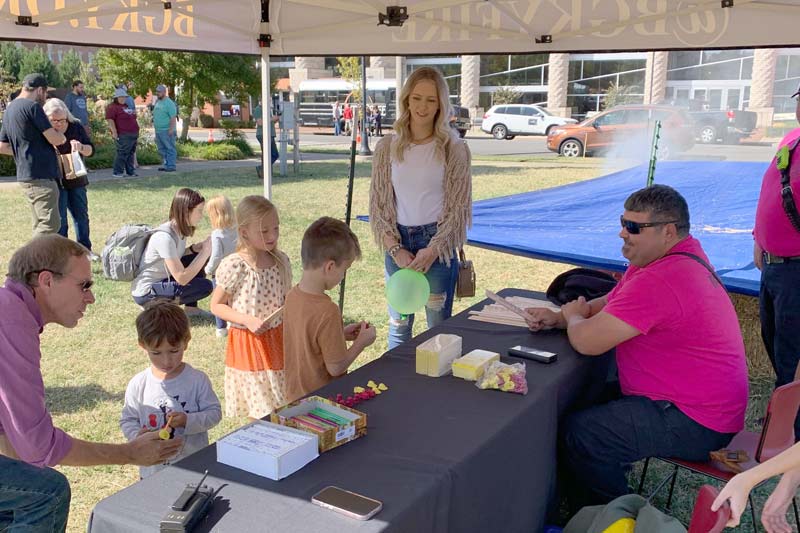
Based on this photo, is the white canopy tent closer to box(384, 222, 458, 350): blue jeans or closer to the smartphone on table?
box(384, 222, 458, 350): blue jeans

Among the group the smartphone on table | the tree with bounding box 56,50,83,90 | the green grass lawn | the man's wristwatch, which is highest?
the tree with bounding box 56,50,83,90

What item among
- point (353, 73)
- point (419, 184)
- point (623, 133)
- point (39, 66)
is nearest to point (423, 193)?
point (419, 184)

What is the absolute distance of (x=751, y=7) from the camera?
12.1 ft

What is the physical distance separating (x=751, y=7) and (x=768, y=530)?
3.06m

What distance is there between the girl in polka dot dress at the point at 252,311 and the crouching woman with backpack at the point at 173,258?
4.66 ft

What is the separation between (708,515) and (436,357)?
998mm

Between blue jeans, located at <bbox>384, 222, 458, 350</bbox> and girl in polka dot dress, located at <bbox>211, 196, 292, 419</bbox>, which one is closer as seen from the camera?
girl in polka dot dress, located at <bbox>211, 196, 292, 419</bbox>

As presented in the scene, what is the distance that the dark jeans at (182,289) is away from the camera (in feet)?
15.1

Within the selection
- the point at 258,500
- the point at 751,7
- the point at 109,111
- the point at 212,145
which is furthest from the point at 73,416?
the point at 212,145

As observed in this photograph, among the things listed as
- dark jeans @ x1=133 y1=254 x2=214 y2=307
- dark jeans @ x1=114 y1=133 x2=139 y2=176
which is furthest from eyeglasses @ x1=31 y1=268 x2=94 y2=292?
dark jeans @ x1=114 y1=133 x2=139 y2=176

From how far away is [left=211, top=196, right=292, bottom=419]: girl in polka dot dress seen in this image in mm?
3146

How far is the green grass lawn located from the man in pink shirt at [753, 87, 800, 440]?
2.36ft

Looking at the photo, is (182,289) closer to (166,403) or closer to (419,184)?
(419,184)

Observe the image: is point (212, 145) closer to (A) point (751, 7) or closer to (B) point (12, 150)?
(B) point (12, 150)
